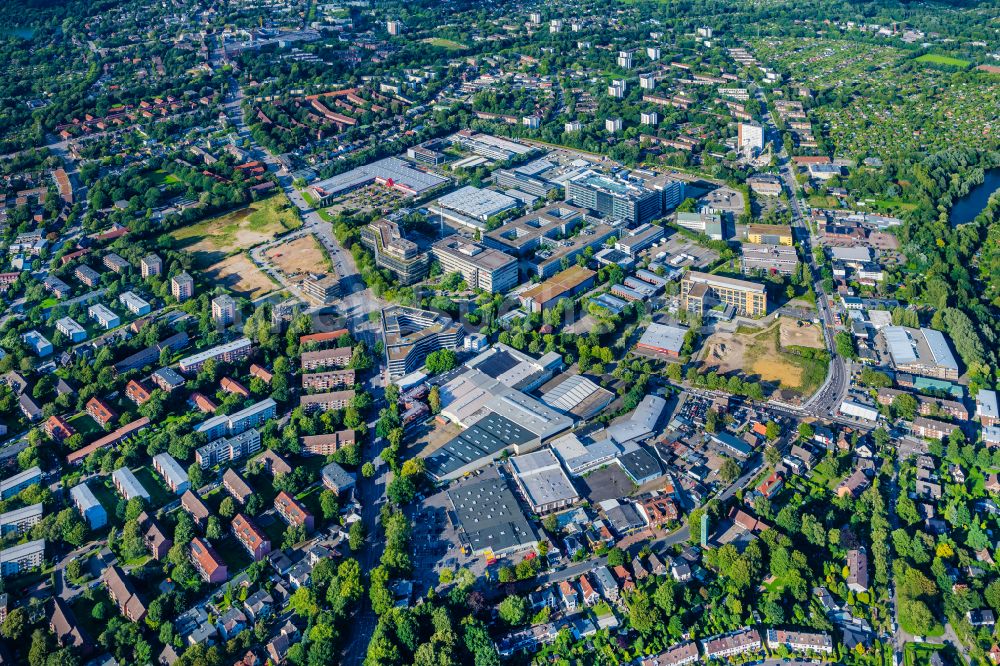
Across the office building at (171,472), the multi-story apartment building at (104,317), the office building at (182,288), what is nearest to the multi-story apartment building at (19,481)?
the office building at (171,472)

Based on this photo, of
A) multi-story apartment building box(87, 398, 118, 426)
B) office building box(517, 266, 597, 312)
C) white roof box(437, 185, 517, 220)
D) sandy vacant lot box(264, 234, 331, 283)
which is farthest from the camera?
white roof box(437, 185, 517, 220)

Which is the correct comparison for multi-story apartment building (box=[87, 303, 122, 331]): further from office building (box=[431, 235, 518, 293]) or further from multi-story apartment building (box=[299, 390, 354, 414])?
office building (box=[431, 235, 518, 293])

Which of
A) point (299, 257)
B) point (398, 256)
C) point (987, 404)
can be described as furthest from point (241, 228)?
point (987, 404)

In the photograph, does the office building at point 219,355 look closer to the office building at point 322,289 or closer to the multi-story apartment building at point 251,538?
the office building at point 322,289

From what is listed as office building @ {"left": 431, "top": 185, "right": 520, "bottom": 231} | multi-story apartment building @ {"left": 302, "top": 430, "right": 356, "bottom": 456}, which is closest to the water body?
office building @ {"left": 431, "top": 185, "right": 520, "bottom": 231}

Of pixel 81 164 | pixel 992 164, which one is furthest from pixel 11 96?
pixel 992 164
